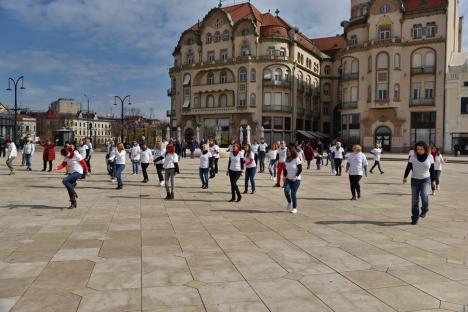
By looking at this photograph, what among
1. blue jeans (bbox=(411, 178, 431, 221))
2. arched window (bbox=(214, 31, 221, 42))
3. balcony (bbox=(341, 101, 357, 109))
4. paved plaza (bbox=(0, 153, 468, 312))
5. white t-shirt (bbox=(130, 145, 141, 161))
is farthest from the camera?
arched window (bbox=(214, 31, 221, 42))

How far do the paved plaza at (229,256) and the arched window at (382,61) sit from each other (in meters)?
43.3

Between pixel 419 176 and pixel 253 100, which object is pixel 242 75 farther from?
pixel 419 176

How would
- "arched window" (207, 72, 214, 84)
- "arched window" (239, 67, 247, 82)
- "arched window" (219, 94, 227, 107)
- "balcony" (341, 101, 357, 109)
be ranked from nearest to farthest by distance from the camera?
"balcony" (341, 101, 357, 109)
"arched window" (239, 67, 247, 82)
"arched window" (219, 94, 227, 107)
"arched window" (207, 72, 214, 84)

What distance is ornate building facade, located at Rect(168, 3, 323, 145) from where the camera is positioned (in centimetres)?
5791

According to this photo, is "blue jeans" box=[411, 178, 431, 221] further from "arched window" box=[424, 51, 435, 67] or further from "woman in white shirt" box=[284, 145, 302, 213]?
"arched window" box=[424, 51, 435, 67]

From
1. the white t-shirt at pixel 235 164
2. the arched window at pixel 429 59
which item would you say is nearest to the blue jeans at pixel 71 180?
the white t-shirt at pixel 235 164

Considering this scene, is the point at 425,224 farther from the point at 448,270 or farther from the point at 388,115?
the point at 388,115

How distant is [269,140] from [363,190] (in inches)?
1750

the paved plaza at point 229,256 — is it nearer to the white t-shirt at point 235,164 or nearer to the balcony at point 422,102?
the white t-shirt at point 235,164

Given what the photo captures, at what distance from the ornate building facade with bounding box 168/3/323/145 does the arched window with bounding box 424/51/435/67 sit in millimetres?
17302

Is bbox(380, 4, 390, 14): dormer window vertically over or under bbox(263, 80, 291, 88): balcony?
over

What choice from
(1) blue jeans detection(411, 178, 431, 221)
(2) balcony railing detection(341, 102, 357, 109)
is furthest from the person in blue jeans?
(2) balcony railing detection(341, 102, 357, 109)

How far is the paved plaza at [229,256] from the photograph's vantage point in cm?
448

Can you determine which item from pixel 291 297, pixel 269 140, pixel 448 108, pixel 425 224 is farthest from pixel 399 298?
pixel 269 140
